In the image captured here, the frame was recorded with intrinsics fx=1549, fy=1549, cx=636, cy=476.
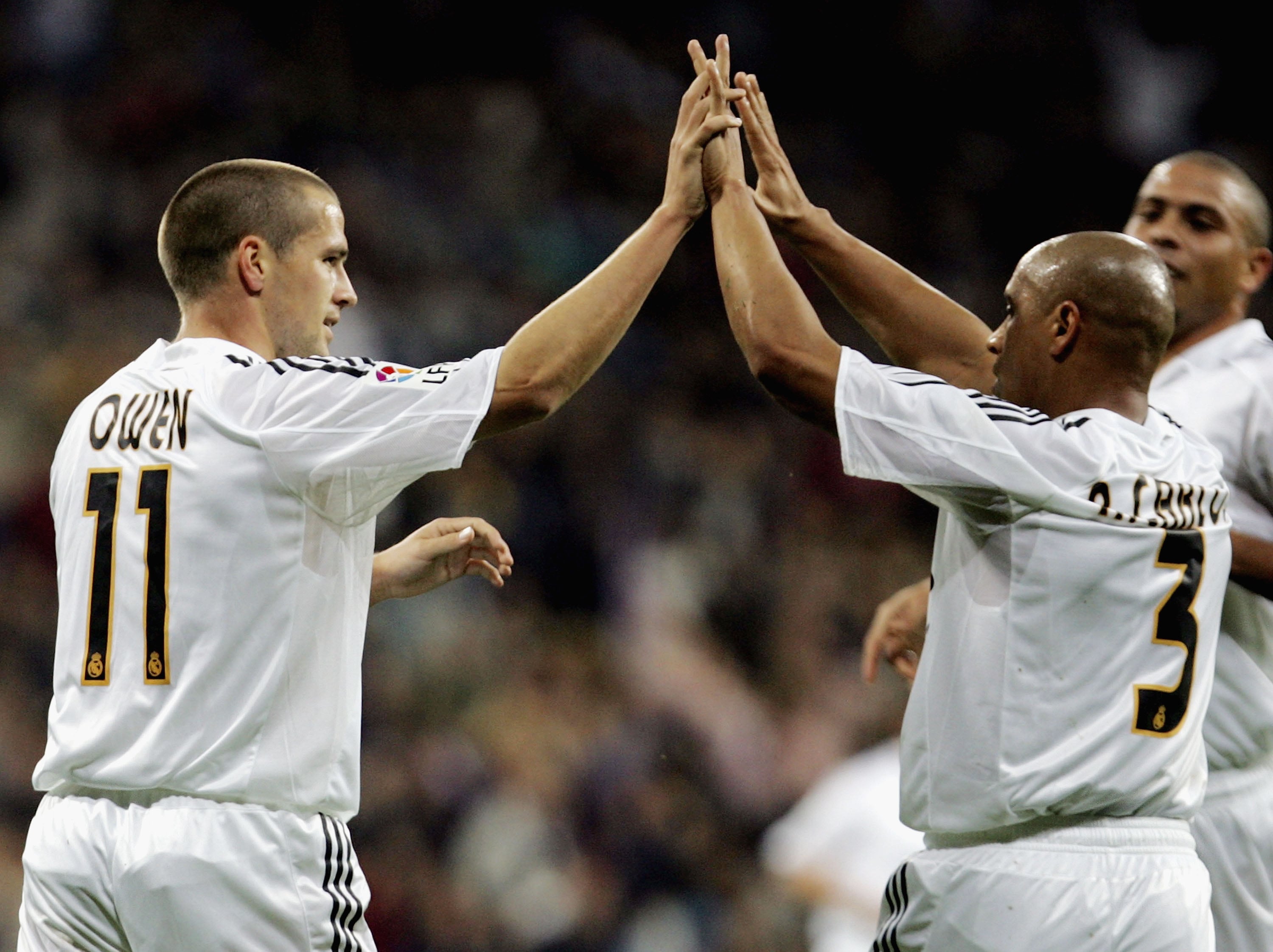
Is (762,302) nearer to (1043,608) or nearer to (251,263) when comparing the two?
(1043,608)

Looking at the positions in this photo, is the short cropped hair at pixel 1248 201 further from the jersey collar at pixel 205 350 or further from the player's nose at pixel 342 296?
the jersey collar at pixel 205 350

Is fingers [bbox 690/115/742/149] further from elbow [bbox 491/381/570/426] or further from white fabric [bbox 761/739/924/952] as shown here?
white fabric [bbox 761/739/924/952]

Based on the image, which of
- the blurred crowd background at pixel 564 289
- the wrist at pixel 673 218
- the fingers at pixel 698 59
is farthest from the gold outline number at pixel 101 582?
the blurred crowd background at pixel 564 289

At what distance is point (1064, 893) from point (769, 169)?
202 centimetres

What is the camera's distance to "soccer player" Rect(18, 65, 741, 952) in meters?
3.28

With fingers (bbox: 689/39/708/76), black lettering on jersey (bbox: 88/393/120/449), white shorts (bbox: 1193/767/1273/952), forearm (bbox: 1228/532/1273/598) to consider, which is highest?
fingers (bbox: 689/39/708/76)

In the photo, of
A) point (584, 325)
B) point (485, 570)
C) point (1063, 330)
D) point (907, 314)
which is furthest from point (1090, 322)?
point (485, 570)

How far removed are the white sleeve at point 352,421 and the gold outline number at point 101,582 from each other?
13.5 inches

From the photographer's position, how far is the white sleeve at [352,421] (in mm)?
3367

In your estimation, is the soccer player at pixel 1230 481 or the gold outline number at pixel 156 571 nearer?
the gold outline number at pixel 156 571

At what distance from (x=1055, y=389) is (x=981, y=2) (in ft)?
35.3

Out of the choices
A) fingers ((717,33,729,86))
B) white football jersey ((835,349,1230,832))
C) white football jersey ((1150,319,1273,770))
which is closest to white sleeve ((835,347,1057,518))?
white football jersey ((835,349,1230,832))

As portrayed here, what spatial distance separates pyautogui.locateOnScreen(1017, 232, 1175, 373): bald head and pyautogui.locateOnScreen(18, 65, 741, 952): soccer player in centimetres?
105

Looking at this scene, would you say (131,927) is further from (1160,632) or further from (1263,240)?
(1263,240)
